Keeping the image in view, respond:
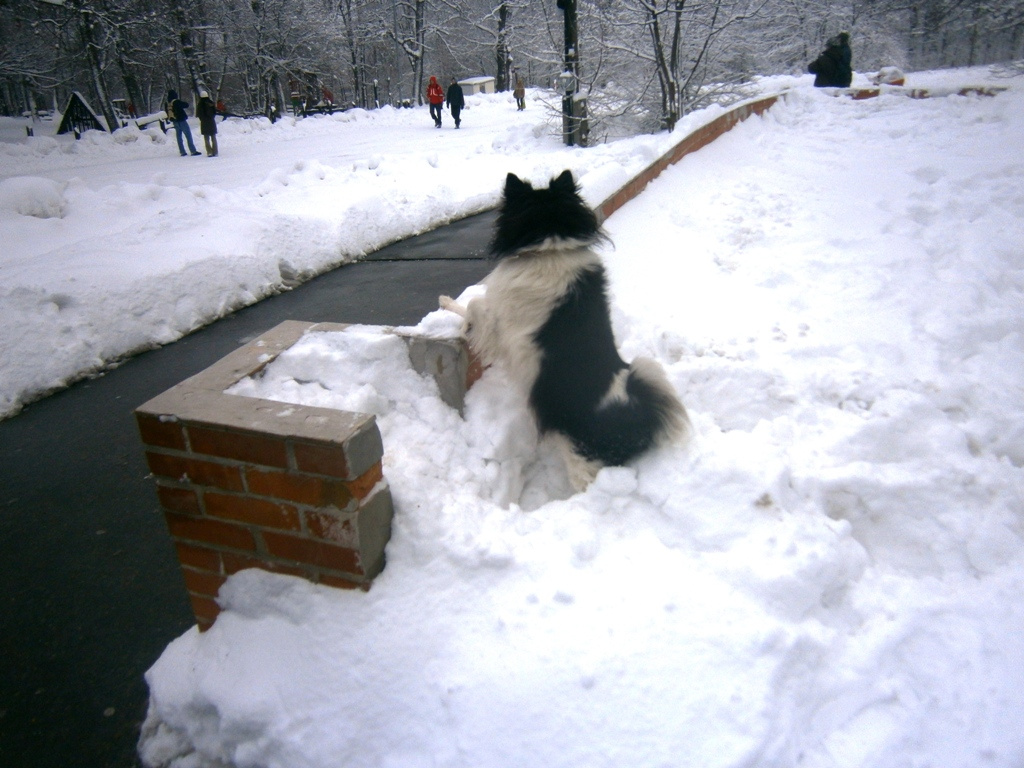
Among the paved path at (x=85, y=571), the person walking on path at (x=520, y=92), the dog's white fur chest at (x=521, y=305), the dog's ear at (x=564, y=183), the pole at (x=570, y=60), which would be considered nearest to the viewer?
the paved path at (x=85, y=571)

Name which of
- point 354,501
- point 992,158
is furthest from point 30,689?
→ point 992,158

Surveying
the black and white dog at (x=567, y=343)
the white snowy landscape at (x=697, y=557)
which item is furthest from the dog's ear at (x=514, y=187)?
the white snowy landscape at (x=697, y=557)

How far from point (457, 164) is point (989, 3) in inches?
1029

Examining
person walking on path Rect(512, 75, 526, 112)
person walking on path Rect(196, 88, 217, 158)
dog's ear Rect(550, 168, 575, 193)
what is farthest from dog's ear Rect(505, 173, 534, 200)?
person walking on path Rect(512, 75, 526, 112)

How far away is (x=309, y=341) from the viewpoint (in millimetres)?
2777

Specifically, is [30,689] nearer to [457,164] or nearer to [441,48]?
[457,164]

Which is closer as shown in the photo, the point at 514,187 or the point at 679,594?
the point at 679,594

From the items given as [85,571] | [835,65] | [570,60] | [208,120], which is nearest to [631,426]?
[85,571]

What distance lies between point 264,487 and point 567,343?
4.50 feet

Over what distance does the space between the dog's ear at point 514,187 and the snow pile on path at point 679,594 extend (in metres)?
0.97

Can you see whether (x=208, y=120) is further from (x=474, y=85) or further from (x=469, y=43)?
(x=469, y=43)

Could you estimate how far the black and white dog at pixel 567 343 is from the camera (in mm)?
2604

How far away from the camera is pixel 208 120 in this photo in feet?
56.9

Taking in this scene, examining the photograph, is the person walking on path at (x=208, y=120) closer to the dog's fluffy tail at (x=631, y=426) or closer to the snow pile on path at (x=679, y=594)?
the snow pile on path at (x=679, y=594)
